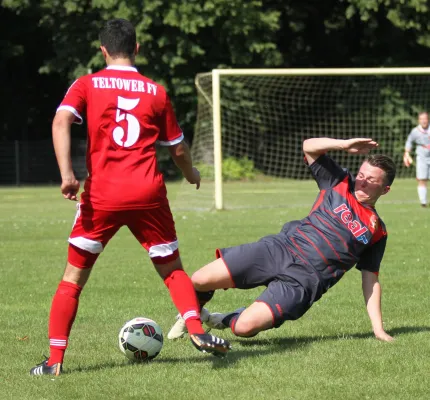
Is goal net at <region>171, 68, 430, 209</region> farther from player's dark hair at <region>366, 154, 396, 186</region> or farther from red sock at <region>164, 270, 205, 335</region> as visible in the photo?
red sock at <region>164, 270, 205, 335</region>

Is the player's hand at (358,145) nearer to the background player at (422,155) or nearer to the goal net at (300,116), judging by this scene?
the background player at (422,155)

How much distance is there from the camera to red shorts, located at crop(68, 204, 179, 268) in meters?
5.25

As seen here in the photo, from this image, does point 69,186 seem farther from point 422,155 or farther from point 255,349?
point 422,155

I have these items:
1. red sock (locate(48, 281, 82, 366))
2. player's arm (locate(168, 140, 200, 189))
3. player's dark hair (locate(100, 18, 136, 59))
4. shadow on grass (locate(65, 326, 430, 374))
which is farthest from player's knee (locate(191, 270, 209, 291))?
player's dark hair (locate(100, 18, 136, 59))

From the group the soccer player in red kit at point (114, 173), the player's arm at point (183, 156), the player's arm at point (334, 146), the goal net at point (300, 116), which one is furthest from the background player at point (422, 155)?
the soccer player in red kit at point (114, 173)

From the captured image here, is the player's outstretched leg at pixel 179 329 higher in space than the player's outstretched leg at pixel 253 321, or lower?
lower

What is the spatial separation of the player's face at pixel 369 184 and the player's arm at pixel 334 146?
9.1 inches

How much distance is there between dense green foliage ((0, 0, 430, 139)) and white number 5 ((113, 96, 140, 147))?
82.5 ft

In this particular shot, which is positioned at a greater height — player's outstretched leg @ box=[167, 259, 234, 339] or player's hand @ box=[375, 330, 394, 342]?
player's outstretched leg @ box=[167, 259, 234, 339]

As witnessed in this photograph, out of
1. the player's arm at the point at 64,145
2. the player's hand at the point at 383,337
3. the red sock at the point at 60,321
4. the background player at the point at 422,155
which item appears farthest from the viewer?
the background player at the point at 422,155

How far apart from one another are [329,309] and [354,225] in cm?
170

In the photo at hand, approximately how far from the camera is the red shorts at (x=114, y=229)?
17.2 ft

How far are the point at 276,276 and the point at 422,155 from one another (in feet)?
44.1

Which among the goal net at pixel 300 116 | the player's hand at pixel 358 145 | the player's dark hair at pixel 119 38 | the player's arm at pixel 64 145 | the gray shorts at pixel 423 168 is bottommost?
the goal net at pixel 300 116
